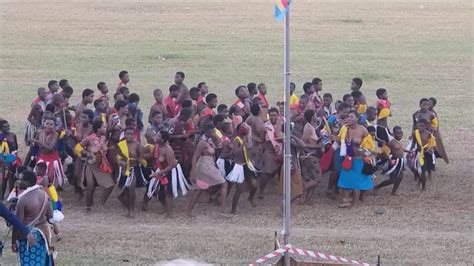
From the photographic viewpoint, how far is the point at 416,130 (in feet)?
50.8

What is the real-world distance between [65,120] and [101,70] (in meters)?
13.3

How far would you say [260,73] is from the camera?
2845cm

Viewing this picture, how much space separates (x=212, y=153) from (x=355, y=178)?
208 cm

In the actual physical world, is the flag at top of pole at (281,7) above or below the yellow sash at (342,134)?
above

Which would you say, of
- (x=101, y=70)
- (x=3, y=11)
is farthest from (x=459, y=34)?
(x=3, y=11)

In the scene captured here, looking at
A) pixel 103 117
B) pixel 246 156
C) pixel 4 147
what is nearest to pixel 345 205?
pixel 246 156

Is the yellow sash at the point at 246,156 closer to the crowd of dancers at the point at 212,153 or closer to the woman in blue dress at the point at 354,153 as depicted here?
the crowd of dancers at the point at 212,153

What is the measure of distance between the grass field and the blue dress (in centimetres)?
34

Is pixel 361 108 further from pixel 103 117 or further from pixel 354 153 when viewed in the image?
pixel 103 117

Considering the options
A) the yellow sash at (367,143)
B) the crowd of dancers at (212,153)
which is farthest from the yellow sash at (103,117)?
the yellow sash at (367,143)

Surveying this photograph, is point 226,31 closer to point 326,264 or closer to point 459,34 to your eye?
point 459,34

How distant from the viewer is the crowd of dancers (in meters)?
14.2

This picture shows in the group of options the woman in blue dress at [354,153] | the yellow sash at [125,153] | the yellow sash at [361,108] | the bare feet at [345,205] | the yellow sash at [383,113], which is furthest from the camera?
the yellow sash at [383,113]

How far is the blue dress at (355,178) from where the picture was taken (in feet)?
47.7
